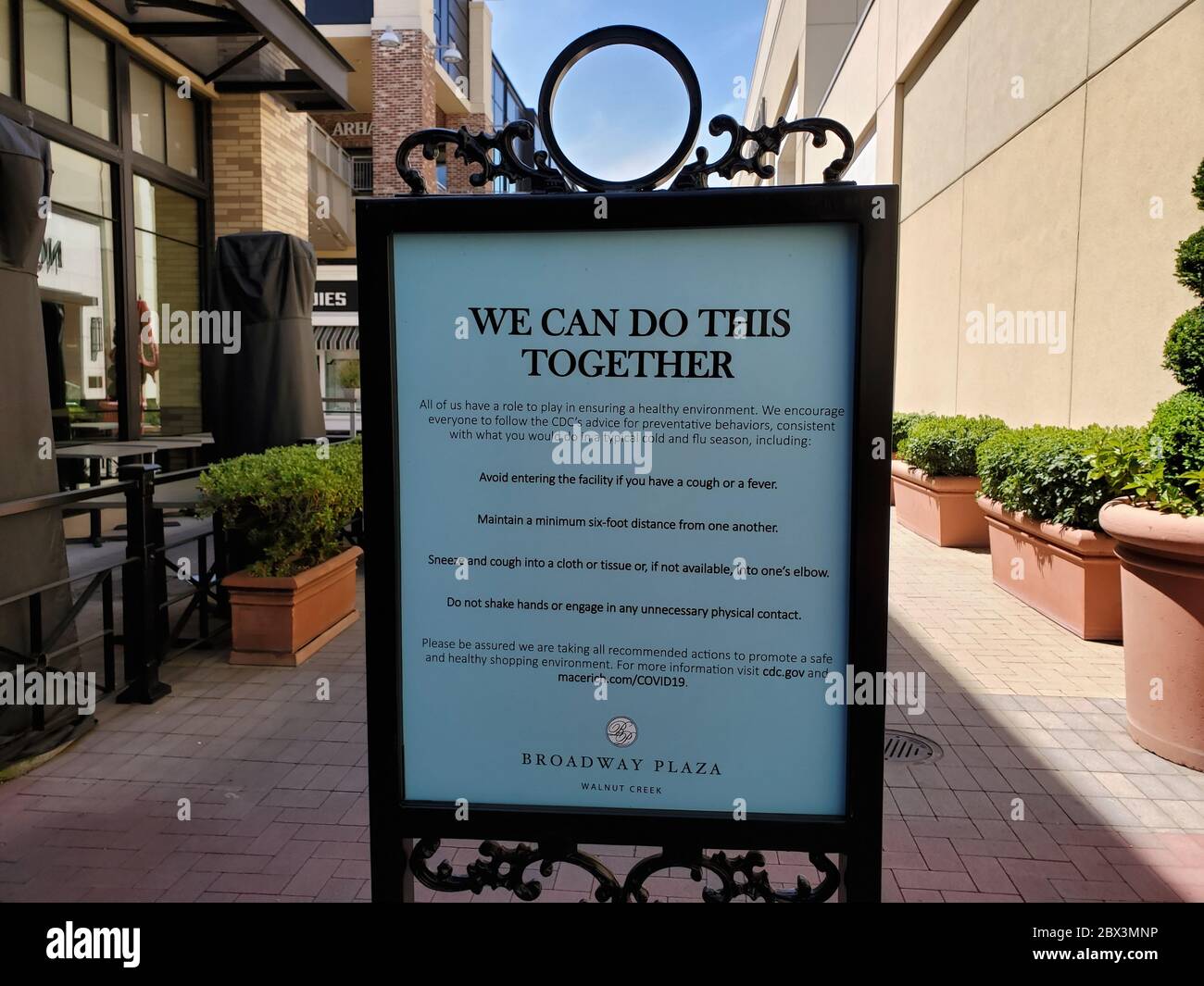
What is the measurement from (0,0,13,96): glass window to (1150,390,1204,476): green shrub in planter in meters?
10.0

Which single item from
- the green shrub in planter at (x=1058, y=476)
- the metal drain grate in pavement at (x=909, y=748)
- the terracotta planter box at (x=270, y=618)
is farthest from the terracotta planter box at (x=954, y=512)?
the terracotta planter box at (x=270, y=618)

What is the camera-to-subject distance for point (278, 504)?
5789 mm

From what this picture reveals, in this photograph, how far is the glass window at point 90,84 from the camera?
9.47 metres

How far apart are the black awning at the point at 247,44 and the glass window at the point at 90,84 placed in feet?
1.81

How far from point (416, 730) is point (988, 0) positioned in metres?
12.5

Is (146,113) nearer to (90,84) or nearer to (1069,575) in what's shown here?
(90,84)

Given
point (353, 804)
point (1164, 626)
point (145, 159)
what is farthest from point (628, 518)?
point (145, 159)

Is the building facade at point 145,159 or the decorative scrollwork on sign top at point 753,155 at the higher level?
the building facade at point 145,159

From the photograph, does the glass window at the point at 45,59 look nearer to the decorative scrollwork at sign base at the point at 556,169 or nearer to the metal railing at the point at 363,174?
the decorative scrollwork at sign base at the point at 556,169

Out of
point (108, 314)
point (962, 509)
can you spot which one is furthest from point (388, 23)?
point (962, 509)

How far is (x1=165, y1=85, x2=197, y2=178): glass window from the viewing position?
37.2 feet

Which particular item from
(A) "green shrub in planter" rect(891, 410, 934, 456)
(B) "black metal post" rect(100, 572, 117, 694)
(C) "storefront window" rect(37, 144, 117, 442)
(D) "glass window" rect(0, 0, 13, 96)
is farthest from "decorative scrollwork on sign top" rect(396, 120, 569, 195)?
(A) "green shrub in planter" rect(891, 410, 934, 456)

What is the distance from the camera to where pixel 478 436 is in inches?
81.5
